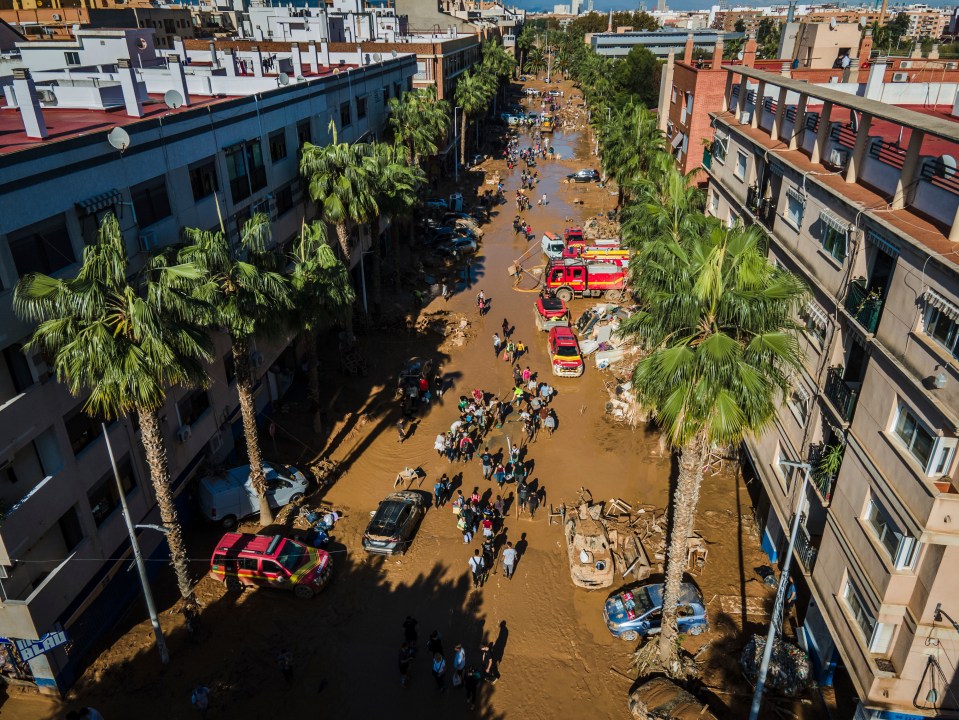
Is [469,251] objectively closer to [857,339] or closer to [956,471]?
[857,339]

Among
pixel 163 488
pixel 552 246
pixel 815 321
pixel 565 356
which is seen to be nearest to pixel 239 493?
pixel 163 488

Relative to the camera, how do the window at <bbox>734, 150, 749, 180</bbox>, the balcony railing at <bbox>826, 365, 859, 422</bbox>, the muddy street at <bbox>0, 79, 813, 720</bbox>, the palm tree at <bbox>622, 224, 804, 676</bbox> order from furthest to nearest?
the window at <bbox>734, 150, 749, 180</bbox>
the muddy street at <bbox>0, 79, 813, 720</bbox>
the balcony railing at <bbox>826, 365, 859, 422</bbox>
the palm tree at <bbox>622, 224, 804, 676</bbox>

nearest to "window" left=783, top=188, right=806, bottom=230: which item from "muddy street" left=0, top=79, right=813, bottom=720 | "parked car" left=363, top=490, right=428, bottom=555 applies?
"muddy street" left=0, top=79, right=813, bottom=720

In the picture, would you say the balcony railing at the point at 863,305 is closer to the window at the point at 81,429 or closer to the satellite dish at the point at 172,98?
the window at the point at 81,429

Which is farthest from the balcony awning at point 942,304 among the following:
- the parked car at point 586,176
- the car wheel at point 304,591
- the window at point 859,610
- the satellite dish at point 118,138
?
the parked car at point 586,176

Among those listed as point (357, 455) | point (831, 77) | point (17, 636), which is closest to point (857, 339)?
point (357, 455)

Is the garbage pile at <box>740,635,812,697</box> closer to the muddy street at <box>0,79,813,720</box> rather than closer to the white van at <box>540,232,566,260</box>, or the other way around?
the muddy street at <box>0,79,813,720</box>
